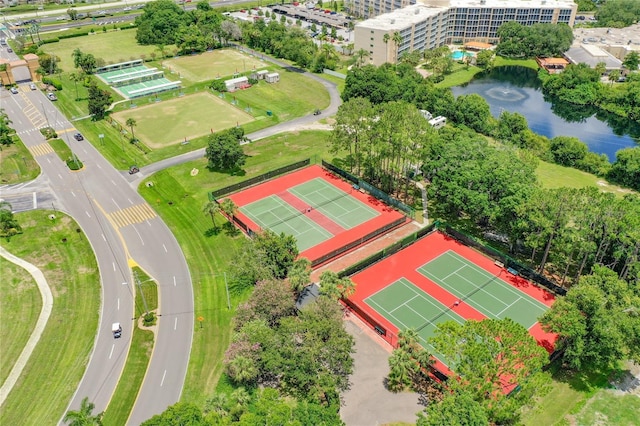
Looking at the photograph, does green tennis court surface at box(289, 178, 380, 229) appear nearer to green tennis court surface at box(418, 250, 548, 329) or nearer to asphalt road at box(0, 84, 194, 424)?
green tennis court surface at box(418, 250, 548, 329)

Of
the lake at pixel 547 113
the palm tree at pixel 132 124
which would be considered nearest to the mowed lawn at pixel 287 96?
the palm tree at pixel 132 124

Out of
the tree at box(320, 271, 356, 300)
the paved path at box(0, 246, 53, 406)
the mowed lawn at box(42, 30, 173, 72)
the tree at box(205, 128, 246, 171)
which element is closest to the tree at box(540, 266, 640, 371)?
the tree at box(320, 271, 356, 300)

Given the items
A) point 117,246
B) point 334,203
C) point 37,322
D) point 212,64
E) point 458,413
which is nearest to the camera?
point 458,413

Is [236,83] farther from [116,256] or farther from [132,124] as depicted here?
[116,256]

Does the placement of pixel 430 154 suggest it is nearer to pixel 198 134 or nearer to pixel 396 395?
pixel 396 395

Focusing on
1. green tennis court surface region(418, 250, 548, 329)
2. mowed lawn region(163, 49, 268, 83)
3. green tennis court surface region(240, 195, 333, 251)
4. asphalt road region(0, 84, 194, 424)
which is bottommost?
green tennis court surface region(418, 250, 548, 329)

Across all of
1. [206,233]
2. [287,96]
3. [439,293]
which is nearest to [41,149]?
[206,233]
